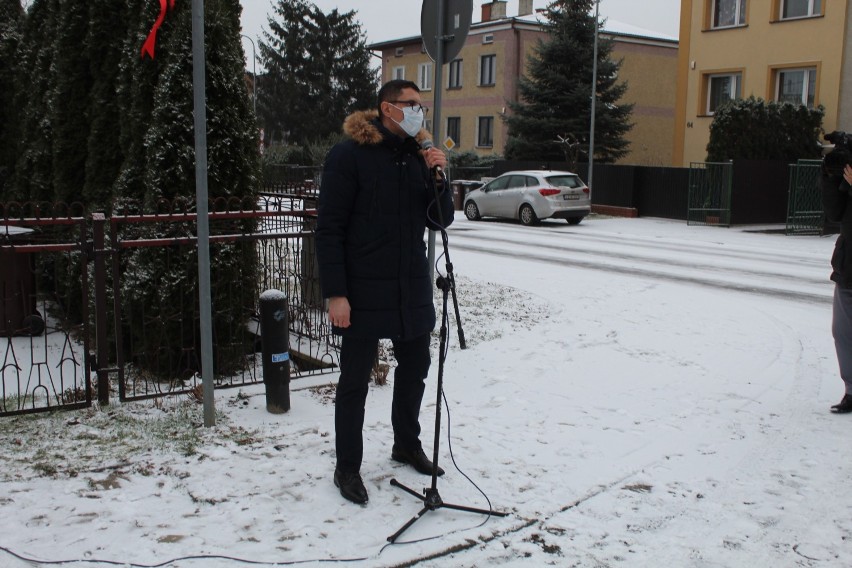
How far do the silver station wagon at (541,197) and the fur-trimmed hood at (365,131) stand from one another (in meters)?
18.3

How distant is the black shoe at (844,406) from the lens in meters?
5.73

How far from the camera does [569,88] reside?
31.5m

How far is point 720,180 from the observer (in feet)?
75.5

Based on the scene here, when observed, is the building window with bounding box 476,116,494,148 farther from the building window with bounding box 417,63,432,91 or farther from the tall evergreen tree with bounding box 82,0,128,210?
the tall evergreen tree with bounding box 82,0,128,210

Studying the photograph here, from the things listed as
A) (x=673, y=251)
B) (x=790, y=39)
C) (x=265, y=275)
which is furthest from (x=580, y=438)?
(x=790, y=39)

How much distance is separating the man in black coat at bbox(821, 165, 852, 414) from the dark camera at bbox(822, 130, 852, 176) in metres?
0.04

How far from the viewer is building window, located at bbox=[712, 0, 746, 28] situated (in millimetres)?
27472

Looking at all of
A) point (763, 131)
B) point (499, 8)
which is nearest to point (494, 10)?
point (499, 8)

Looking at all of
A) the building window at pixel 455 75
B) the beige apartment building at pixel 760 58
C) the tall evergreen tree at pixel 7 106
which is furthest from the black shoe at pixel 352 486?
the building window at pixel 455 75

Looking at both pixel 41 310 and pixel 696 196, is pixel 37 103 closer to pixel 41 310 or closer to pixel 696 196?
pixel 41 310

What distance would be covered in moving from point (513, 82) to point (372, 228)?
38.0 metres

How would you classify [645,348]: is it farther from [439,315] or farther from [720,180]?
[720,180]

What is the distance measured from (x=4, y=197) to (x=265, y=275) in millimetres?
4801

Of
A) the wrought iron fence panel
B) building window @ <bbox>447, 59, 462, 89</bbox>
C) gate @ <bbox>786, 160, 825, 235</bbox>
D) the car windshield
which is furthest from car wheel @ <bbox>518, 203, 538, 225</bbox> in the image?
building window @ <bbox>447, 59, 462, 89</bbox>
